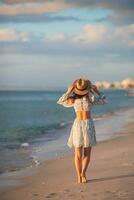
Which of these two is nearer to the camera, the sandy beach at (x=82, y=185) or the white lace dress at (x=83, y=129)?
the sandy beach at (x=82, y=185)

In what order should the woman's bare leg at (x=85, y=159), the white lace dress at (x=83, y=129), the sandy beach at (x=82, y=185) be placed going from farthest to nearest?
the woman's bare leg at (x=85, y=159), the white lace dress at (x=83, y=129), the sandy beach at (x=82, y=185)

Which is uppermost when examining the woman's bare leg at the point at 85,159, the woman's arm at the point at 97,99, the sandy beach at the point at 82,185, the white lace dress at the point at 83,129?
the woman's arm at the point at 97,99

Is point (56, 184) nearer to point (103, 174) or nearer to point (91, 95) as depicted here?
point (103, 174)

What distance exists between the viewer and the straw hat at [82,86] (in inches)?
252

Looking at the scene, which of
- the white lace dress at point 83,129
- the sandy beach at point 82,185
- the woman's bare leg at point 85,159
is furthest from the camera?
the woman's bare leg at point 85,159

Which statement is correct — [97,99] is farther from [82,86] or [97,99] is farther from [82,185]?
[82,185]

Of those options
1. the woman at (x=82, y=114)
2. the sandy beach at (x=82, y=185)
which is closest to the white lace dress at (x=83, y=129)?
the woman at (x=82, y=114)

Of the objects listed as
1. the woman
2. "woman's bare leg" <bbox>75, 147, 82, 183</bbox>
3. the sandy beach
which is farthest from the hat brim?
the sandy beach

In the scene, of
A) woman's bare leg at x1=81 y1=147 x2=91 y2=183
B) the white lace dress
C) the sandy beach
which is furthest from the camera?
woman's bare leg at x1=81 y1=147 x2=91 y2=183

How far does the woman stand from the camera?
21.0 ft

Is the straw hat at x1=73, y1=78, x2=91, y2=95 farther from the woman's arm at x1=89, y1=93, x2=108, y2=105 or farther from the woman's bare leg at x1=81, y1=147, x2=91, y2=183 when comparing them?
the woman's bare leg at x1=81, y1=147, x2=91, y2=183

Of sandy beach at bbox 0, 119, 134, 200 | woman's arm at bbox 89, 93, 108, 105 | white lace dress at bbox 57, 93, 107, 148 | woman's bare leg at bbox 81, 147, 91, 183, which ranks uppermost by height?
woman's arm at bbox 89, 93, 108, 105

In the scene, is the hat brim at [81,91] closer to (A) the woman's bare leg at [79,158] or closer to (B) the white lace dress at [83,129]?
(B) the white lace dress at [83,129]

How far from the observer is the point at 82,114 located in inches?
253
